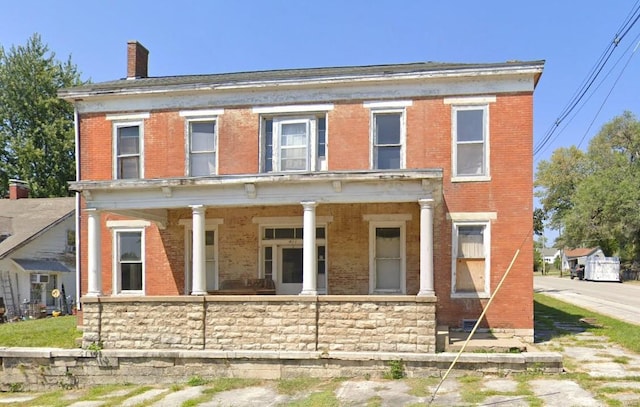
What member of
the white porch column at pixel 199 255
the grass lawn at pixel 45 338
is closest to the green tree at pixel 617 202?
the white porch column at pixel 199 255

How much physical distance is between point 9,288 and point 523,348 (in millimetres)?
22414

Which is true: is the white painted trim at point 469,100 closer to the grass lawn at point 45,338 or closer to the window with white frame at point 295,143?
the window with white frame at point 295,143

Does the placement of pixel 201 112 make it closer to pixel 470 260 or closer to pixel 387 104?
pixel 387 104

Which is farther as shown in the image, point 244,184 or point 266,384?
point 244,184

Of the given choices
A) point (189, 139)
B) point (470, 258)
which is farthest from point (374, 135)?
point (189, 139)

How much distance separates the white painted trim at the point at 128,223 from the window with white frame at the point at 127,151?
125 centimetres

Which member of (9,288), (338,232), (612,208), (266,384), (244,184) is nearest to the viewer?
(266,384)

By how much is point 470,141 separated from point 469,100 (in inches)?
40.2

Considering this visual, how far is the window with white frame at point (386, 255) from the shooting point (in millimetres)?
13609

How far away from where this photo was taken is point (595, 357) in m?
10.9

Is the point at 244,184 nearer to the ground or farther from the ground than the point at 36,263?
farther from the ground

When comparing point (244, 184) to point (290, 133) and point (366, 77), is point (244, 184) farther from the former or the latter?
point (366, 77)

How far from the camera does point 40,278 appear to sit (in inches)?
976

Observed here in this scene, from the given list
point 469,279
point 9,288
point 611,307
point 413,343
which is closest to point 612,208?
point 611,307
